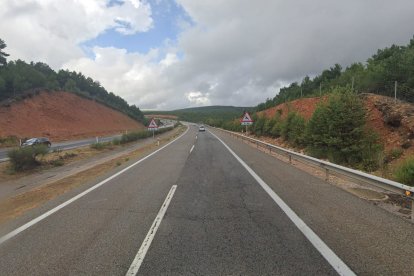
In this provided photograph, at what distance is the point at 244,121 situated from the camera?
32.1m

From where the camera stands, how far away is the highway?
4.04 meters

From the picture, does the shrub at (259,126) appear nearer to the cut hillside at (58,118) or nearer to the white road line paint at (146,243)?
the cut hillside at (58,118)

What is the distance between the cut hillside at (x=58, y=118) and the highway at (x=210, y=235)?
51.6 m

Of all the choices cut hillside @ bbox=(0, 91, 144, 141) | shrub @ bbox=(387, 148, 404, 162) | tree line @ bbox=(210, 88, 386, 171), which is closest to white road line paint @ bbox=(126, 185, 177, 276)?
tree line @ bbox=(210, 88, 386, 171)

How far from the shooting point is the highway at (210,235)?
159 inches

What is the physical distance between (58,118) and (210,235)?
7236cm

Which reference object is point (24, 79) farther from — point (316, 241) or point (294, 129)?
point (316, 241)

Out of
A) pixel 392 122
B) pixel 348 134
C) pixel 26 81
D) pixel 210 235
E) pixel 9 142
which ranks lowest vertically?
pixel 9 142

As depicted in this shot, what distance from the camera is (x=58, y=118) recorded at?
69.6m

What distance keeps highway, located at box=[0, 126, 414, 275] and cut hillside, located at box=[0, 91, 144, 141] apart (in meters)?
51.6

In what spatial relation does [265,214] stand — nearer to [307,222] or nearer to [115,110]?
[307,222]

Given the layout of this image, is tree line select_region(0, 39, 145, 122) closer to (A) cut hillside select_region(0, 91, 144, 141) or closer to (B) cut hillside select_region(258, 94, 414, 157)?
(A) cut hillside select_region(0, 91, 144, 141)

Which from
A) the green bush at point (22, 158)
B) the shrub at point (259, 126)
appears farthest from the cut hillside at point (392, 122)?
the shrub at point (259, 126)

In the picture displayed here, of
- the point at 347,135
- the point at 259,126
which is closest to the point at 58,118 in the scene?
the point at 259,126
